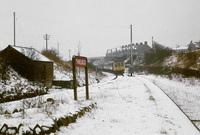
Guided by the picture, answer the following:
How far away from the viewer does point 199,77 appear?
64.8 ft

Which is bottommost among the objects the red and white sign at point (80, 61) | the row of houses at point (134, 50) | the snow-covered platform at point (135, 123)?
the snow-covered platform at point (135, 123)

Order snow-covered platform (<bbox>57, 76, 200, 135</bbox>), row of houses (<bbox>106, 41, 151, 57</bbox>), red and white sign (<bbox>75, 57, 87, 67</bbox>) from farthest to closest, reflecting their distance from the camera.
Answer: row of houses (<bbox>106, 41, 151, 57</bbox>), red and white sign (<bbox>75, 57, 87, 67</bbox>), snow-covered platform (<bbox>57, 76, 200, 135</bbox>)

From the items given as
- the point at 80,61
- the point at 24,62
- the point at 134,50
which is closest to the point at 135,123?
the point at 80,61

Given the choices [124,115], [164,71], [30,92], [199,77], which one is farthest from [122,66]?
[124,115]

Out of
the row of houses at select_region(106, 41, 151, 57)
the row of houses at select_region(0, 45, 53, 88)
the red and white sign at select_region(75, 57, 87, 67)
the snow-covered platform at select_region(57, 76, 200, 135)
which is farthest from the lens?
the row of houses at select_region(106, 41, 151, 57)

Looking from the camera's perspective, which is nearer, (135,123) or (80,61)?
(135,123)

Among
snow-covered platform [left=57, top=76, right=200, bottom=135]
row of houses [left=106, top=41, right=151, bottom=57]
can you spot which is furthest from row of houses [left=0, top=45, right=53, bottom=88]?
row of houses [left=106, top=41, right=151, bottom=57]

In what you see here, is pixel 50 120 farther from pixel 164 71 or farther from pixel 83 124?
pixel 164 71

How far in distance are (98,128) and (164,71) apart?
25.8 meters

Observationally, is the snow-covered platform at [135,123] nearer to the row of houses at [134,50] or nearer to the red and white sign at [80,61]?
the red and white sign at [80,61]

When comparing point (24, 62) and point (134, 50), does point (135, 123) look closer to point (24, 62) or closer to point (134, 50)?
point (24, 62)

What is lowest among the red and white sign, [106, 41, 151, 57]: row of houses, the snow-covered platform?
the snow-covered platform

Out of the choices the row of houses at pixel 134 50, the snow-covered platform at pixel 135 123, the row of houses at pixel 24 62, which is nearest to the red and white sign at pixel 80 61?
the snow-covered platform at pixel 135 123

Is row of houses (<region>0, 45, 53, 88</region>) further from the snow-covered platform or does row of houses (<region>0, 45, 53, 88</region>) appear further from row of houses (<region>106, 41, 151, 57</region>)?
row of houses (<region>106, 41, 151, 57</region>)
